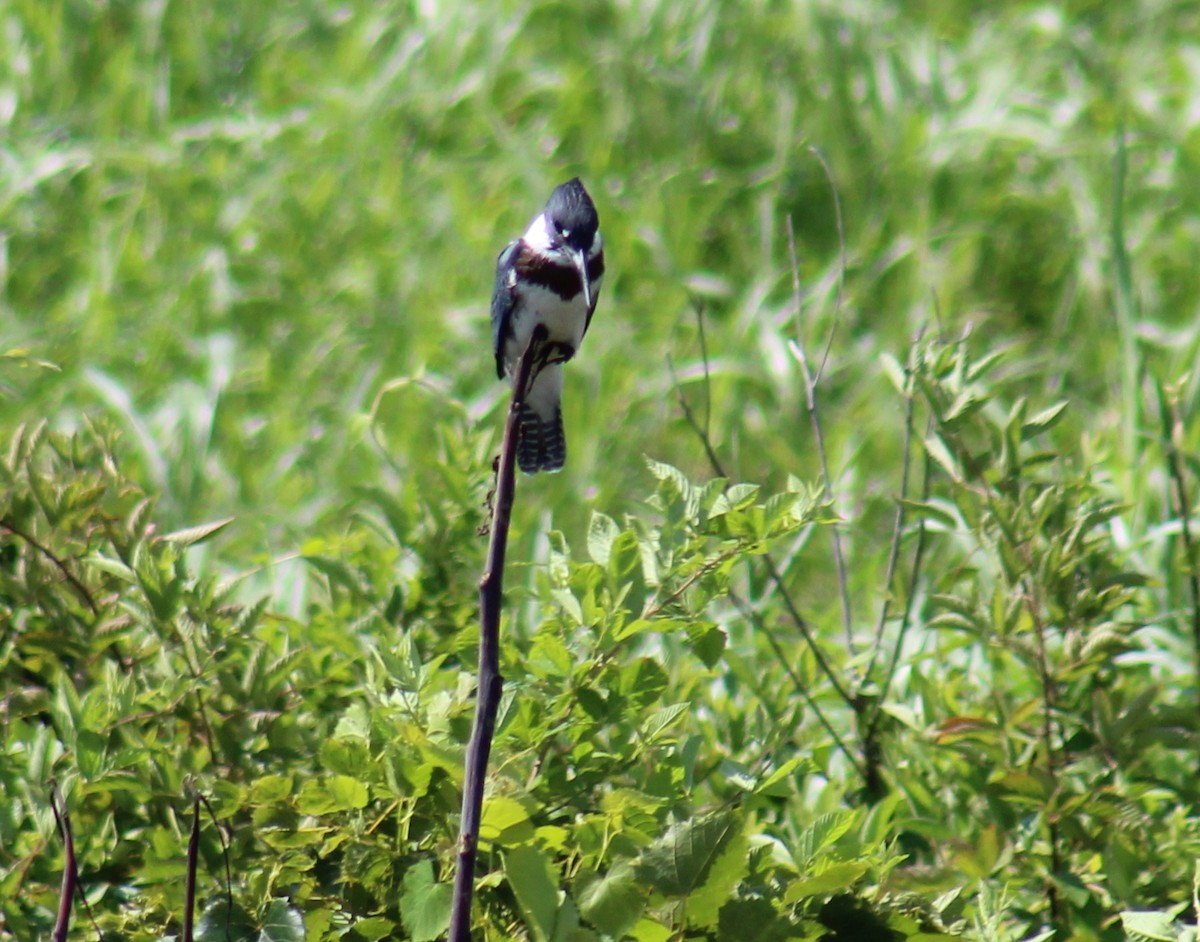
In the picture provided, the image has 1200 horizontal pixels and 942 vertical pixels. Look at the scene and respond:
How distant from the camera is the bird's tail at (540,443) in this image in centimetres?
225

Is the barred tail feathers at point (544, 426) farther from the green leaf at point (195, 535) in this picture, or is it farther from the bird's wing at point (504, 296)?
the green leaf at point (195, 535)

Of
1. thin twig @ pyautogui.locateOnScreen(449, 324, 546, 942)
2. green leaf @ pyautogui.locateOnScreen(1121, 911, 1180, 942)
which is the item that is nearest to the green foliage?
green leaf @ pyautogui.locateOnScreen(1121, 911, 1180, 942)

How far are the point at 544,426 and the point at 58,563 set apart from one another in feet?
2.91

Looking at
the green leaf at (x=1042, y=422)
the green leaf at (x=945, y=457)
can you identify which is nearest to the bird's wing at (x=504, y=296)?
the green leaf at (x=945, y=457)

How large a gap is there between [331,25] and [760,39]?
1.61m

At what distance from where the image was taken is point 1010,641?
174 cm

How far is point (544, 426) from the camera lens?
7.86 feet

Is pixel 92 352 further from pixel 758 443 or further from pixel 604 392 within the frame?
pixel 758 443

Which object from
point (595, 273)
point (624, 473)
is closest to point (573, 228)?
point (595, 273)

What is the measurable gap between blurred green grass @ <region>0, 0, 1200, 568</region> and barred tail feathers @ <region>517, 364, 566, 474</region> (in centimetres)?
115

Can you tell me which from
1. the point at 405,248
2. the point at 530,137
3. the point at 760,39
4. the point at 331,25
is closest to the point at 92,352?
the point at 405,248

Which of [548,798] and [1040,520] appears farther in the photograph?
[1040,520]

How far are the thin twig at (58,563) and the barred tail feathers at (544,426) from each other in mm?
701

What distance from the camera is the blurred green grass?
13.4ft
